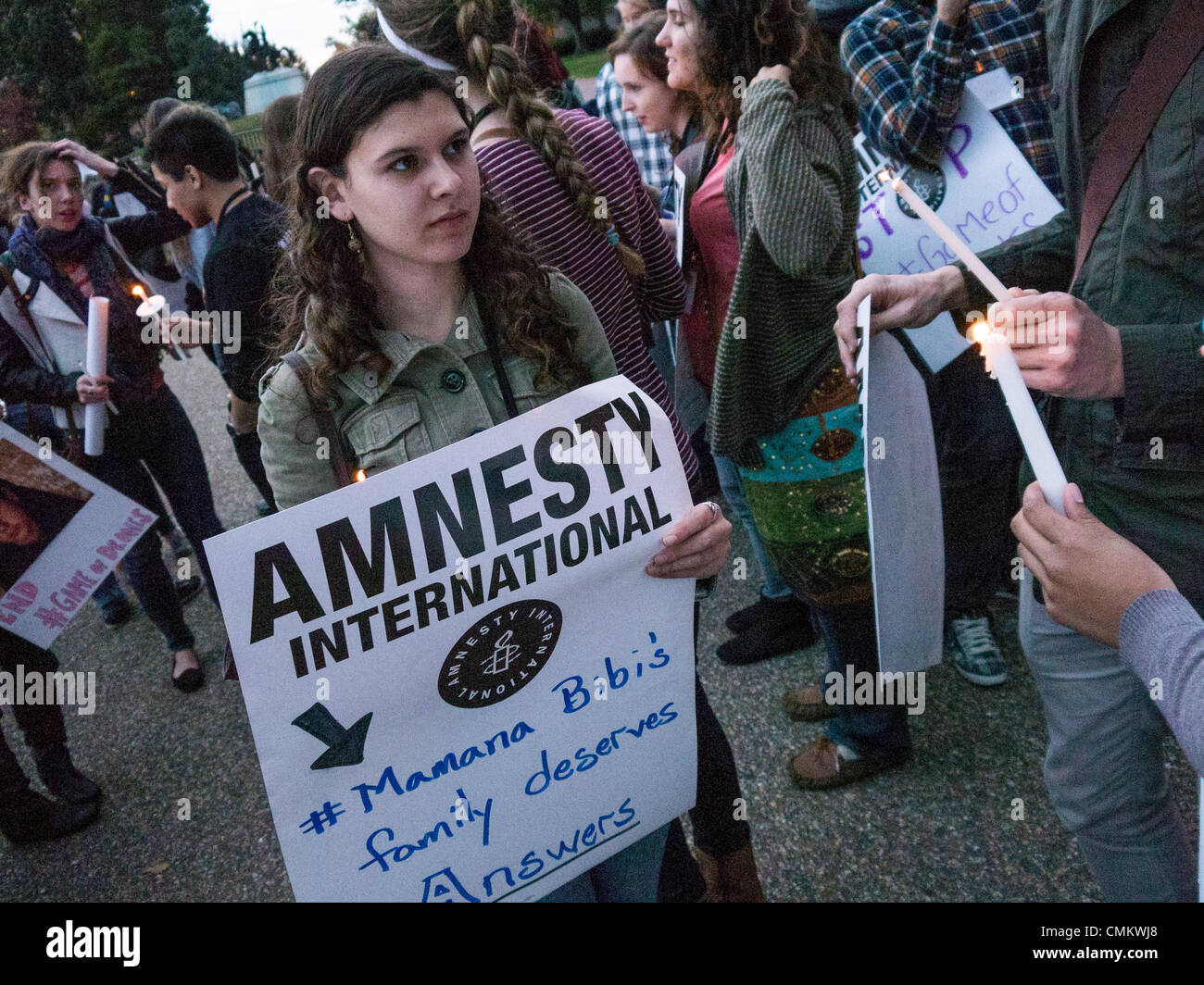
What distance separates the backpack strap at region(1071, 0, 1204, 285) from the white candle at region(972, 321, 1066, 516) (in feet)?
1.30

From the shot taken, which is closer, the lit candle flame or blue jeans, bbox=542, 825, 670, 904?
the lit candle flame

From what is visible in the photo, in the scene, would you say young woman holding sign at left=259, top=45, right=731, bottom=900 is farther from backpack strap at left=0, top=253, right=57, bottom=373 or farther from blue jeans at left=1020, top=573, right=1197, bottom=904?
backpack strap at left=0, top=253, right=57, bottom=373

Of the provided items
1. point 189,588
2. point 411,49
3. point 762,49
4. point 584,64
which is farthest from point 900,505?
point 584,64

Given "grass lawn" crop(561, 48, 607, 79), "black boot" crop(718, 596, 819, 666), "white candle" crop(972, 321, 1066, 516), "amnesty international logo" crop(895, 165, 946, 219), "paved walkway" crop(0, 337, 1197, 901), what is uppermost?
"grass lawn" crop(561, 48, 607, 79)

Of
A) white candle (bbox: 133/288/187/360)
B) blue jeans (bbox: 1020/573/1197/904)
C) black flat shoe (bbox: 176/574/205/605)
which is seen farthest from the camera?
black flat shoe (bbox: 176/574/205/605)

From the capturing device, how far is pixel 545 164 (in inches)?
68.0

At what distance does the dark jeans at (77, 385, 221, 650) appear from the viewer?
3264 millimetres

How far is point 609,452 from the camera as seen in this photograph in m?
1.29

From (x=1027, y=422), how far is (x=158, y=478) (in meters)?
3.46

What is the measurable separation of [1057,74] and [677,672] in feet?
3.82

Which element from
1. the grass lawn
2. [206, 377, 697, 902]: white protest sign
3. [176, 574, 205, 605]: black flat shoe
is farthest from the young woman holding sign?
the grass lawn

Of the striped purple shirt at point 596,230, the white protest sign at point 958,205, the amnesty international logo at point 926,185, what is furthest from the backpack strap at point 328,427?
the amnesty international logo at point 926,185

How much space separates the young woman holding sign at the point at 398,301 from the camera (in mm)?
1307

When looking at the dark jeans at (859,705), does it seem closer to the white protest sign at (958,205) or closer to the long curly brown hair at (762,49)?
the white protest sign at (958,205)
